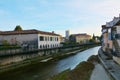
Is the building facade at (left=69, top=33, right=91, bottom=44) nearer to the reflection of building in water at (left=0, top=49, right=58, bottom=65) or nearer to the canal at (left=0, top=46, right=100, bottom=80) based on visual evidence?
the reflection of building in water at (left=0, top=49, right=58, bottom=65)

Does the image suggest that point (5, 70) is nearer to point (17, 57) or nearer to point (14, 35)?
point (17, 57)

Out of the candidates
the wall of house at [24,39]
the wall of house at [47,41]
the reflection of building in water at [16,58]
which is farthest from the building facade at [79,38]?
the reflection of building in water at [16,58]

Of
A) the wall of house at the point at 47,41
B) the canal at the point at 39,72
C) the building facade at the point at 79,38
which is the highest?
the building facade at the point at 79,38

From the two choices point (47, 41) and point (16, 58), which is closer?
point (16, 58)

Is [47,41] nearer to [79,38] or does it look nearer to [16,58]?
[16,58]

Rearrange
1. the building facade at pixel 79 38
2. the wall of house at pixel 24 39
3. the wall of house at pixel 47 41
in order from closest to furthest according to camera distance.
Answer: the wall of house at pixel 24 39 < the wall of house at pixel 47 41 < the building facade at pixel 79 38

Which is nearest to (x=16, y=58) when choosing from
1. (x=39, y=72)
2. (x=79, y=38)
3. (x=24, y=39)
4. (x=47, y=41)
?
(x=39, y=72)

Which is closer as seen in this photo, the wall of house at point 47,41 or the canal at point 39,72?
the canal at point 39,72

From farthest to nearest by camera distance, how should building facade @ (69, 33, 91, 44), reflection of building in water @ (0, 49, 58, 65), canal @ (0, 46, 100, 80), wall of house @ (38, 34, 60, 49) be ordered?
building facade @ (69, 33, 91, 44)
wall of house @ (38, 34, 60, 49)
reflection of building in water @ (0, 49, 58, 65)
canal @ (0, 46, 100, 80)

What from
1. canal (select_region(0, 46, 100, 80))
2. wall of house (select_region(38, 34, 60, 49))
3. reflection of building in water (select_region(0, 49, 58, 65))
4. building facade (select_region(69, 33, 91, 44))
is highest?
building facade (select_region(69, 33, 91, 44))

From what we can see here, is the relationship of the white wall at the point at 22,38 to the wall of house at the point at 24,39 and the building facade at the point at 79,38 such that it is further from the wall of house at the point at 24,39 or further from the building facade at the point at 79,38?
the building facade at the point at 79,38

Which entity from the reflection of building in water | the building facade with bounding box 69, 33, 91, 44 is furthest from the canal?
the building facade with bounding box 69, 33, 91, 44

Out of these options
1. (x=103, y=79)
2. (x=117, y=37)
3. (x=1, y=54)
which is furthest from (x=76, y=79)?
(x=1, y=54)

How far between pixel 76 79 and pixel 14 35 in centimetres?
4213
